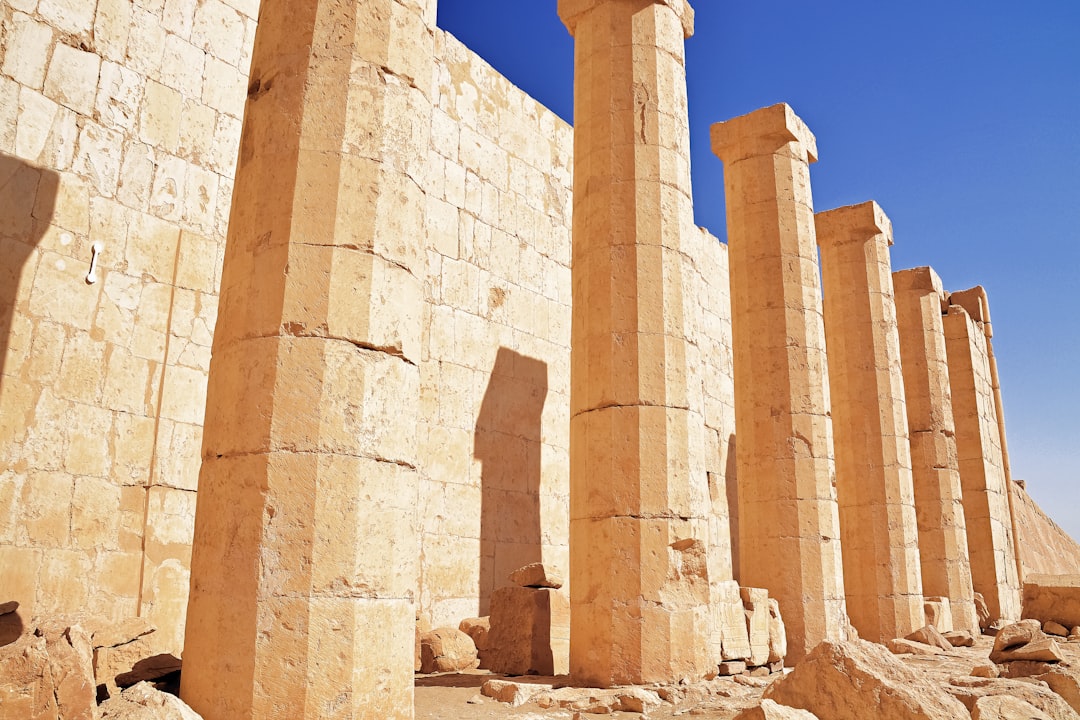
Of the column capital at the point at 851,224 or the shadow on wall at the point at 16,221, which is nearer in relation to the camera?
the shadow on wall at the point at 16,221

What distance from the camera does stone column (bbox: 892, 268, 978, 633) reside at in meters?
18.2

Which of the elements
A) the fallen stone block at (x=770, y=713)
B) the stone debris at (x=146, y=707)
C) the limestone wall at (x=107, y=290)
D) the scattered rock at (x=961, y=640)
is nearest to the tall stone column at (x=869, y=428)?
the scattered rock at (x=961, y=640)

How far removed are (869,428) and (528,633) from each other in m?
9.45

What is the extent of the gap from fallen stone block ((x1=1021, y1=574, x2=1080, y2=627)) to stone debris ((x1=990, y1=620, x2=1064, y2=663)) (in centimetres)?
259

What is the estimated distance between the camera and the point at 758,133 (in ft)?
45.0

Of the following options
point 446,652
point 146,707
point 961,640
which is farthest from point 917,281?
point 146,707

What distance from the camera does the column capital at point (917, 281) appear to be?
20.5 metres

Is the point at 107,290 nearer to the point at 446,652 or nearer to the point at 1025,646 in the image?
the point at 446,652

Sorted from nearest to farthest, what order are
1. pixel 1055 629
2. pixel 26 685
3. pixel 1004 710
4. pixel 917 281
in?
pixel 26 685, pixel 1004 710, pixel 1055 629, pixel 917 281

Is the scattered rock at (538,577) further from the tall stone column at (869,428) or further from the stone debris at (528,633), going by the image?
the tall stone column at (869,428)

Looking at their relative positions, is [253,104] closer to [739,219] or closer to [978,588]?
[739,219]

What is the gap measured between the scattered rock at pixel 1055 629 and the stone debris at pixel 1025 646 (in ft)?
7.62

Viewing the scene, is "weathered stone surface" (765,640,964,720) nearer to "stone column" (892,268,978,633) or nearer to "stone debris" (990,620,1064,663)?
"stone debris" (990,620,1064,663)

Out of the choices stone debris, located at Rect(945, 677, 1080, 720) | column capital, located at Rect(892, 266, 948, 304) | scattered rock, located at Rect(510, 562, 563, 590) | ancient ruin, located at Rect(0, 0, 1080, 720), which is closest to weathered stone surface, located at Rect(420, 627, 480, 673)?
ancient ruin, located at Rect(0, 0, 1080, 720)
